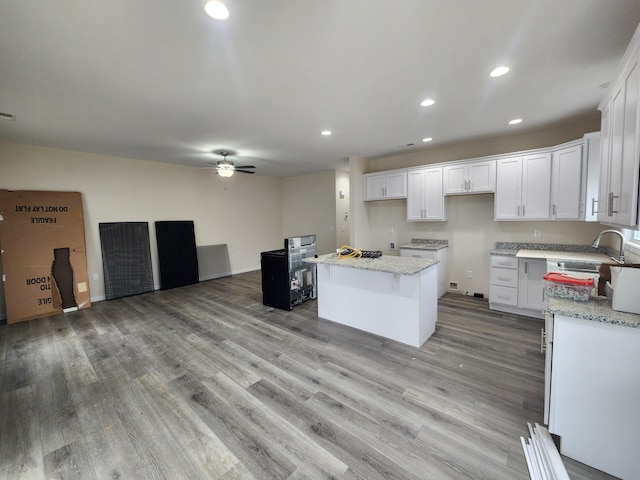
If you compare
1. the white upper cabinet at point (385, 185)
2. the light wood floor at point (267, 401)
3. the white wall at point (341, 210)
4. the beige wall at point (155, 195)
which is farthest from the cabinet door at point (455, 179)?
the beige wall at point (155, 195)

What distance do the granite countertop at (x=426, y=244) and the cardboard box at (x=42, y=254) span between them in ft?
19.1

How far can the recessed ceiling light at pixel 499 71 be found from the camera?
7.20ft

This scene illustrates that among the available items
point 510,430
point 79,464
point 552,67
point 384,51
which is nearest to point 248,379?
point 79,464

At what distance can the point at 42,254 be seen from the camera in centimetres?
416

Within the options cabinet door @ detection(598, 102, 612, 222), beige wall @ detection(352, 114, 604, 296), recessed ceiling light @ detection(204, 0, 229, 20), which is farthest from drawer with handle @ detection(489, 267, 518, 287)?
recessed ceiling light @ detection(204, 0, 229, 20)

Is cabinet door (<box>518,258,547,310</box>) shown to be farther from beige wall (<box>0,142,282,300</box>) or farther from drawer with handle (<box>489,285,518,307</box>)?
beige wall (<box>0,142,282,300</box>)

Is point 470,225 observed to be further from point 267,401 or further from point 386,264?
point 267,401

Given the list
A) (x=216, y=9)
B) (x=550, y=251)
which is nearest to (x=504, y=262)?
(x=550, y=251)

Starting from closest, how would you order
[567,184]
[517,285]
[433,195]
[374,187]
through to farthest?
[567,184]
[517,285]
[433,195]
[374,187]

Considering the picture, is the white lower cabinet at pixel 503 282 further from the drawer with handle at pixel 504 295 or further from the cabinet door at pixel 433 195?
the cabinet door at pixel 433 195

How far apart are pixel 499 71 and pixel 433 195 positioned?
256 cm

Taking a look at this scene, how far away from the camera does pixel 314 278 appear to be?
4.82 m

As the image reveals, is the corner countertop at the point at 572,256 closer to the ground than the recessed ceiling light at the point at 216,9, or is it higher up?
closer to the ground

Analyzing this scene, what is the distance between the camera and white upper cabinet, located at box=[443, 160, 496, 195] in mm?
4094
